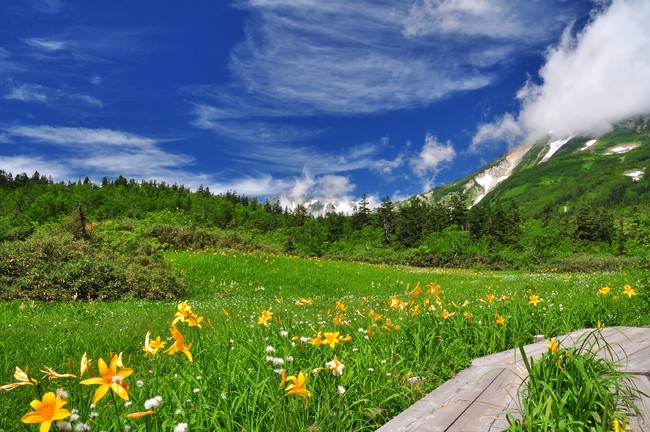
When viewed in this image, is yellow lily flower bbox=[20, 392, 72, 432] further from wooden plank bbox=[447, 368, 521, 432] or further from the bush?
the bush

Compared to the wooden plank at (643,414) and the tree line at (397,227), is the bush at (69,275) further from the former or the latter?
the wooden plank at (643,414)

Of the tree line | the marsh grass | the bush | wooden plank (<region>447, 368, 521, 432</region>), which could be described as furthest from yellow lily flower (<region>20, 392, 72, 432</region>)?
the tree line

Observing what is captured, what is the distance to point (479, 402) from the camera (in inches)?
111

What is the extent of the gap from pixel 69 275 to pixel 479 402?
13708 mm

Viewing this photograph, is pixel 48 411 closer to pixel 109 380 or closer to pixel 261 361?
pixel 109 380

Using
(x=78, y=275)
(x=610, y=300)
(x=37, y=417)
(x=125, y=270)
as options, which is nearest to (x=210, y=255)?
(x=125, y=270)

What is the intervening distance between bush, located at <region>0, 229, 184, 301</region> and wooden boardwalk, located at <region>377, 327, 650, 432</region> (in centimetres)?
1286

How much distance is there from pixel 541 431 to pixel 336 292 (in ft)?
52.0

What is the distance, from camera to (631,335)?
14.9 ft

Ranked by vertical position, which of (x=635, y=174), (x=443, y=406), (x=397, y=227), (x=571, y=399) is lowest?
(x=443, y=406)

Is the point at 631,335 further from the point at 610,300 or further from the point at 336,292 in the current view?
the point at 336,292

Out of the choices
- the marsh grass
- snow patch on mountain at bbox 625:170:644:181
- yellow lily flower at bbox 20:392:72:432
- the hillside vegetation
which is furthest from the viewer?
snow patch on mountain at bbox 625:170:644:181

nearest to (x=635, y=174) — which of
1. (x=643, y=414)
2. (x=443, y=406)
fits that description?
(x=643, y=414)

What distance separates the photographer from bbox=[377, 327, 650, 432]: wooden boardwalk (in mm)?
2477
